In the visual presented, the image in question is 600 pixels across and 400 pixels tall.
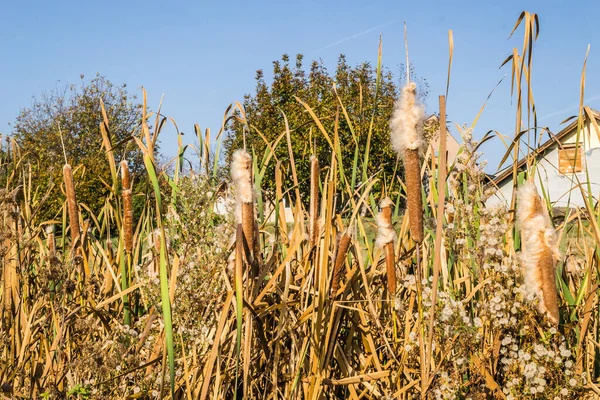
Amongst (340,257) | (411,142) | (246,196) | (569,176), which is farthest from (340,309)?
(569,176)

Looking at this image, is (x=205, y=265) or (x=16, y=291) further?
(x=16, y=291)

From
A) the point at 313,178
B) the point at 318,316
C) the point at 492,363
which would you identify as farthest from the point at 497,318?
the point at 313,178

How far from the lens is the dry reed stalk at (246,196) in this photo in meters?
1.58

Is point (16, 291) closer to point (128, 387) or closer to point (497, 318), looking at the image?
point (128, 387)

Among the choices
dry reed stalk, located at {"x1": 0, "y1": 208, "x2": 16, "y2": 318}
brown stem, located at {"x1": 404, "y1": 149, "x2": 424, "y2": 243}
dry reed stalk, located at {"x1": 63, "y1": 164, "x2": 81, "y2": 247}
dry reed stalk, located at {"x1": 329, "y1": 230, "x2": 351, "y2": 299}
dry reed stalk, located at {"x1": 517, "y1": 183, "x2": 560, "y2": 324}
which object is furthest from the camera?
dry reed stalk, located at {"x1": 0, "y1": 208, "x2": 16, "y2": 318}

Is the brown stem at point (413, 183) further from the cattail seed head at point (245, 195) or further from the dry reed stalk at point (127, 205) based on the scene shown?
the dry reed stalk at point (127, 205)

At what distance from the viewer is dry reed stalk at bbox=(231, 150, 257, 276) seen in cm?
158

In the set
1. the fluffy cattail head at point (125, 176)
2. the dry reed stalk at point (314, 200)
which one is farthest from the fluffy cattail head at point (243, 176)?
the fluffy cattail head at point (125, 176)

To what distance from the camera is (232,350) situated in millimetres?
1794

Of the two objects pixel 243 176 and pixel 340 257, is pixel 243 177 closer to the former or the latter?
pixel 243 176

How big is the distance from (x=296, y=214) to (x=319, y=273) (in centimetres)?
39

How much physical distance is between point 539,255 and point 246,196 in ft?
2.28

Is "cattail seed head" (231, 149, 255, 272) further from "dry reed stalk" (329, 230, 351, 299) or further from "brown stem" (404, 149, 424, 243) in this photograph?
Answer: "brown stem" (404, 149, 424, 243)

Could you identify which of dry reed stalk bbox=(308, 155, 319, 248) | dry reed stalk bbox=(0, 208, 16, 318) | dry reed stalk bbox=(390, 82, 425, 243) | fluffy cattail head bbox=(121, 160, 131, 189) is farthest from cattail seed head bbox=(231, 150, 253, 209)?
dry reed stalk bbox=(0, 208, 16, 318)
